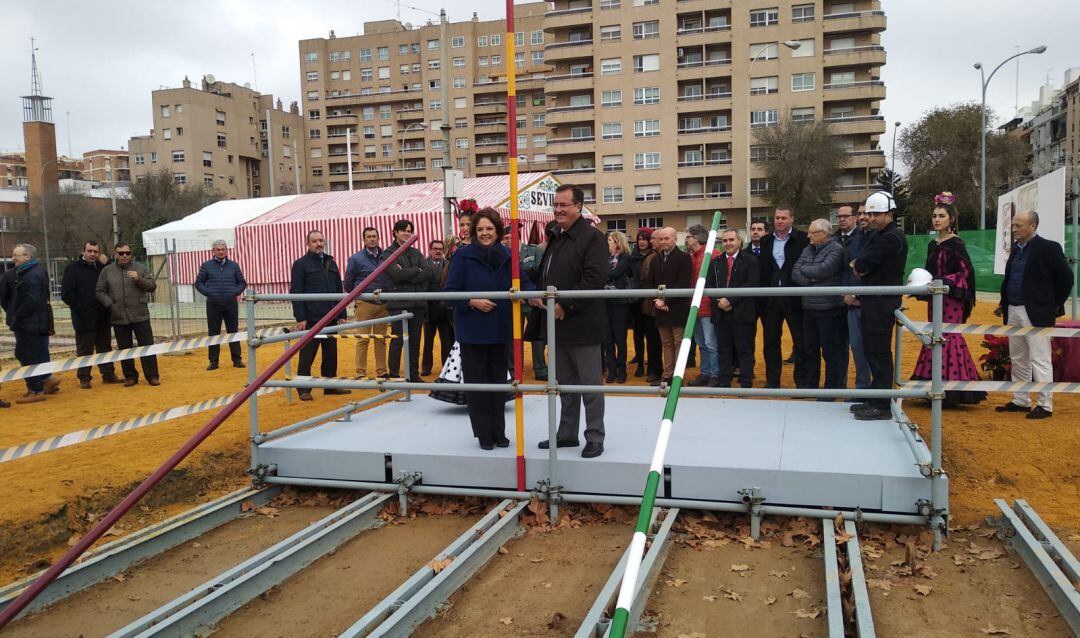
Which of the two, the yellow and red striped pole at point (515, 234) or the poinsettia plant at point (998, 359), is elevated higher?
the yellow and red striped pole at point (515, 234)

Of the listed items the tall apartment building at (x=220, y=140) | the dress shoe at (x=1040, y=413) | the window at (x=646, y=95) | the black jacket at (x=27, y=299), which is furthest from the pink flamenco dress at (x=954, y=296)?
the tall apartment building at (x=220, y=140)

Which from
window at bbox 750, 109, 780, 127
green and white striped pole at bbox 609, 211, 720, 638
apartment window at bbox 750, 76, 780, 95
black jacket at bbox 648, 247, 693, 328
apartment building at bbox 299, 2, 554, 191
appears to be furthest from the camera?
apartment building at bbox 299, 2, 554, 191

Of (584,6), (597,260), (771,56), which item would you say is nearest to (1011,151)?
(771,56)

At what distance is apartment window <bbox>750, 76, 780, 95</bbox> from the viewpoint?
178ft

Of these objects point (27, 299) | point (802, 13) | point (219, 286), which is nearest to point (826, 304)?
point (219, 286)

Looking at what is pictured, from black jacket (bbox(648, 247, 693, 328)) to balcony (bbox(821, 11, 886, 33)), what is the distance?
5019cm

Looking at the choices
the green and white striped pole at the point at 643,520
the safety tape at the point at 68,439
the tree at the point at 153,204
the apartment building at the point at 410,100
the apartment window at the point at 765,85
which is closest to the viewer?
the green and white striped pole at the point at 643,520

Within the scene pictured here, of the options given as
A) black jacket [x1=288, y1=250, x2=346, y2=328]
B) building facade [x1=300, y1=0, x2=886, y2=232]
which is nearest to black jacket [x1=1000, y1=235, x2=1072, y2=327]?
black jacket [x1=288, y1=250, x2=346, y2=328]

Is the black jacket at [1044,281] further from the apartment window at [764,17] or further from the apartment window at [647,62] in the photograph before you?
the apartment window at [647,62]

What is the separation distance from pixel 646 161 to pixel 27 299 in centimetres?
5097

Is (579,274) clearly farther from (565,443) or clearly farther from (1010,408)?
(1010,408)

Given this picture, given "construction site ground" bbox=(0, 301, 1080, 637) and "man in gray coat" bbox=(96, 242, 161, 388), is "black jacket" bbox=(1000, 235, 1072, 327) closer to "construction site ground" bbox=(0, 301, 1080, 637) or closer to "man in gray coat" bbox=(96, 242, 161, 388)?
"construction site ground" bbox=(0, 301, 1080, 637)

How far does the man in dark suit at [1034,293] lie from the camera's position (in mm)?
7230

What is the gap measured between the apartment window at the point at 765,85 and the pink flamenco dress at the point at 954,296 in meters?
50.3
